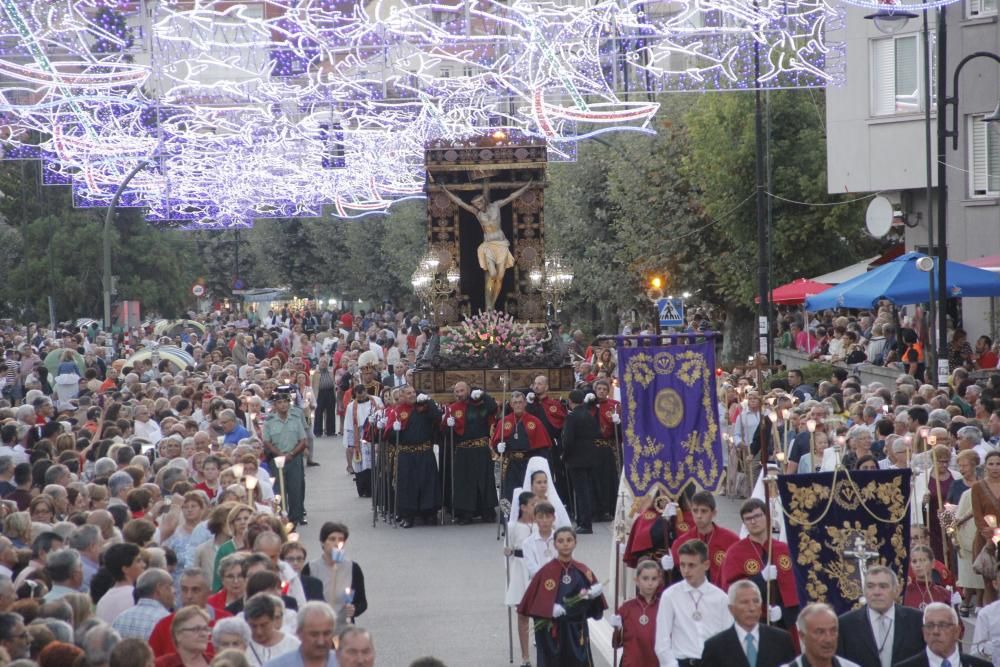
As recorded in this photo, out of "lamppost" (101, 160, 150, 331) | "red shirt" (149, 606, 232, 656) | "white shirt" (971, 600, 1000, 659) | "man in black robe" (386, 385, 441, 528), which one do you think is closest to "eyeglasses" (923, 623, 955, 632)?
"white shirt" (971, 600, 1000, 659)

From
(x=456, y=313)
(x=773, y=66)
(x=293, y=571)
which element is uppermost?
(x=773, y=66)

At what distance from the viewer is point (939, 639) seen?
8281 millimetres

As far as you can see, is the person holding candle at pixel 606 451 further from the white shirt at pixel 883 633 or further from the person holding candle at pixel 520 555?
the white shirt at pixel 883 633

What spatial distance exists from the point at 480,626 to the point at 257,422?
623 cm

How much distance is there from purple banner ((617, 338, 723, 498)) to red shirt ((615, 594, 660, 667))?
1.75 metres

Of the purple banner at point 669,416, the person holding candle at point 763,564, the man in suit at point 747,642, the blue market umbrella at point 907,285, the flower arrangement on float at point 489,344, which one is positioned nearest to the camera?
the man in suit at point 747,642

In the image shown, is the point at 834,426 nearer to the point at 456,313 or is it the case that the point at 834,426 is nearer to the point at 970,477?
the point at 970,477

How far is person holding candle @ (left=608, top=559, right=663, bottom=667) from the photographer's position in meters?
10.0

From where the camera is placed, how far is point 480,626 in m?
13.4

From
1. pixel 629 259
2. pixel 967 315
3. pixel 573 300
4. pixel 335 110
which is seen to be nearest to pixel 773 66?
pixel 967 315

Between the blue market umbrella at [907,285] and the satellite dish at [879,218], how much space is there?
2477 millimetres

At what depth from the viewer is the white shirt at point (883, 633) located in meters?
8.54

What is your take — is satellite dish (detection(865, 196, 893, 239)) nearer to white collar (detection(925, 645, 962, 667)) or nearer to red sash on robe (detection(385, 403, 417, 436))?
red sash on robe (detection(385, 403, 417, 436))

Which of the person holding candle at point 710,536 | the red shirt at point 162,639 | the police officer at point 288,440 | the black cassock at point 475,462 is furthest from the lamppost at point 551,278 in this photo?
the red shirt at point 162,639
